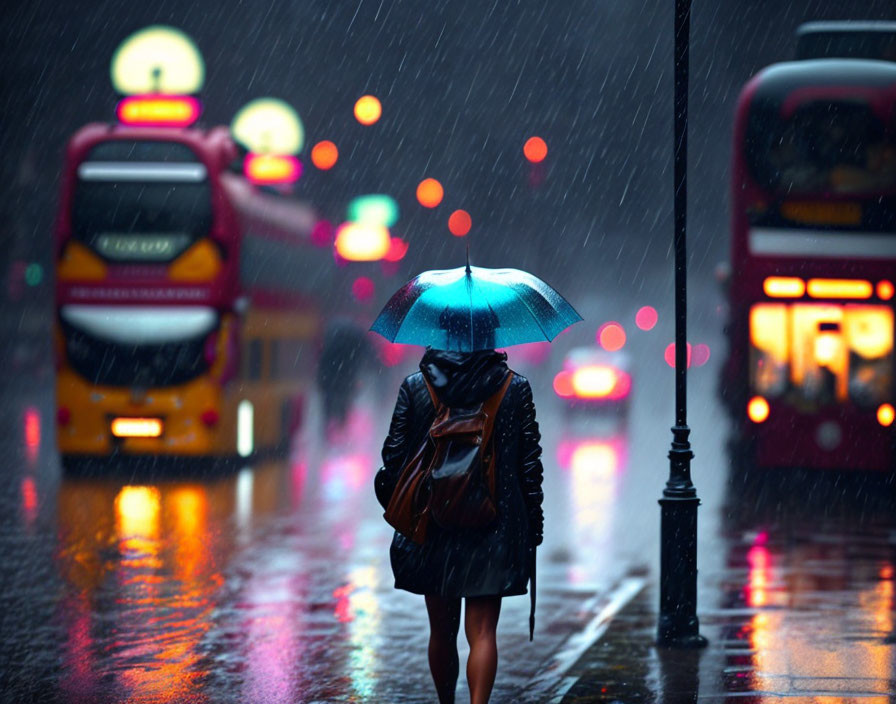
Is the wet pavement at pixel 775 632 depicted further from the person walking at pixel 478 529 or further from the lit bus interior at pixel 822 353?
the lit bus interior at pixel 822 353

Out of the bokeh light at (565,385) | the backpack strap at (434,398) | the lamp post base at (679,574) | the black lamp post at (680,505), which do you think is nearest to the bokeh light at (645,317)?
the bokeh light at (565,385)

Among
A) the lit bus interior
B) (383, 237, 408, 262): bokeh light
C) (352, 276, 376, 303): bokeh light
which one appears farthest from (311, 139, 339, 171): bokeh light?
the lit bus interior

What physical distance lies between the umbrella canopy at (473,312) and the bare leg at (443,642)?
40.3 inches

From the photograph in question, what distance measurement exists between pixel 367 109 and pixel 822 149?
11501 mm

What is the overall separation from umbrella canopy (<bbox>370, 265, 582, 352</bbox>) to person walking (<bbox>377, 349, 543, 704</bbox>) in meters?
0.08

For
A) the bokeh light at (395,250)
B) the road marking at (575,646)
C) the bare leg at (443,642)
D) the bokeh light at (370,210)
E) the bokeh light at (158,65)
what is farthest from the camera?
the bokeh light at (395,250)

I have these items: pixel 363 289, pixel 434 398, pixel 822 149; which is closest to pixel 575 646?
pixel 434 398

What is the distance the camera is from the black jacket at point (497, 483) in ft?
18.6

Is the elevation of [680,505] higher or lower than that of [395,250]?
lower

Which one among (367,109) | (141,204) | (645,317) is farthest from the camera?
(645,317)

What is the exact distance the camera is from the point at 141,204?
1802cm

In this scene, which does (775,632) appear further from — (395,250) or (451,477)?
(395,250)

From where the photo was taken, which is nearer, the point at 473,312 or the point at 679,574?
the point at 473,312

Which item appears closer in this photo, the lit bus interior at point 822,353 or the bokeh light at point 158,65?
the lit bus interior at point 822,353
